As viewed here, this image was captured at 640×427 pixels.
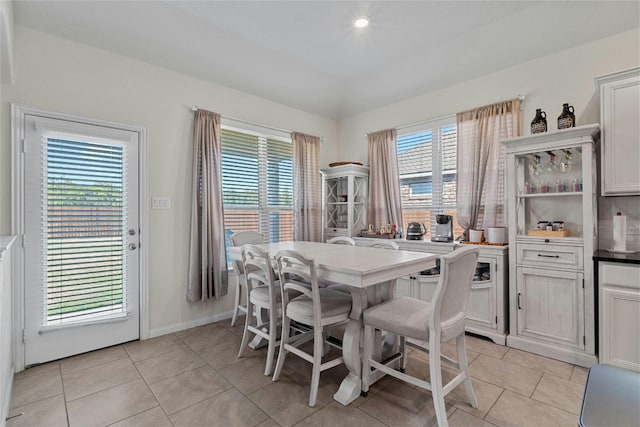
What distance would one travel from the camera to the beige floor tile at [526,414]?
5.75 feet

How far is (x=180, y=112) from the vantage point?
3.26 metres

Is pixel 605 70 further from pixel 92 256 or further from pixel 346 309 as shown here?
pixel 92 256

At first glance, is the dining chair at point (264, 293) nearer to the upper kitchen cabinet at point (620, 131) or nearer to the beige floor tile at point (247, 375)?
the beige floor tile at point (247, 375)

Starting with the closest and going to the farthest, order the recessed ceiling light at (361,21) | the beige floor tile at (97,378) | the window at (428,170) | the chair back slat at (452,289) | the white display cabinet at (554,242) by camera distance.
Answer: the chair back slat at (452,289) < the beige floor tile at (97,378) < the white display cabinet at (554,242) < the recessed ceiling light at (361,21) < the window at (428,170)

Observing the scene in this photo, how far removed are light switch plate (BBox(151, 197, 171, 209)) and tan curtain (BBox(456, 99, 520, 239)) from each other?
3182 mm

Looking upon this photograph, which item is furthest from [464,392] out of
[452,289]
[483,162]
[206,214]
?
[206,214]

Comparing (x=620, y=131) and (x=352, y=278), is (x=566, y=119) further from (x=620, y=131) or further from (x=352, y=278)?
(x=352, y=278)

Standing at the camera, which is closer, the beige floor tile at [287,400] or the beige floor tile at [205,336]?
the beige floor tile at [287,400]

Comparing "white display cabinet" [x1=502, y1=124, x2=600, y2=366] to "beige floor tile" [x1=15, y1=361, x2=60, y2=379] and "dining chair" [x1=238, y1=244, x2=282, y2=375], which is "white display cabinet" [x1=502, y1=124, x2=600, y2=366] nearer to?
"dining chair" [x1=238, y1=244, x2=282, y2=375]

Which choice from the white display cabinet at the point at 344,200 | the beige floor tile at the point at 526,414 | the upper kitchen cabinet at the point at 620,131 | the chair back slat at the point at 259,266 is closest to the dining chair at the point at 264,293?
the chair back slat at the point at 259,266

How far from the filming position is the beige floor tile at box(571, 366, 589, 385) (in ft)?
7.29

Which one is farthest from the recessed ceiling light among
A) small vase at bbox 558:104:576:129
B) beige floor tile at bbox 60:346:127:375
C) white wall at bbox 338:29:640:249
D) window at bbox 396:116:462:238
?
beige floor tile at bbox 60:346:127:375

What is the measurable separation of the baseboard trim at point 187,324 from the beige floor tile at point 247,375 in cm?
109

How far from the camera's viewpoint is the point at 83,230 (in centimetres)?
266
